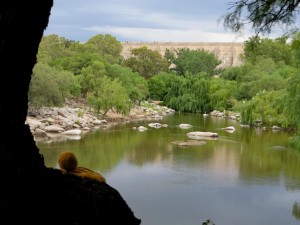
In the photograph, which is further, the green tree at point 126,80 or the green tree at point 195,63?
the green tree at point 195,63

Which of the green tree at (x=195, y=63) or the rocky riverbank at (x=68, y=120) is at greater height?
the green tree at (x=195, y=63)

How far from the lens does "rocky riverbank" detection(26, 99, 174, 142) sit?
1606 cm

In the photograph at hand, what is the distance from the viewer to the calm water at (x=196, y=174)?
317 inches

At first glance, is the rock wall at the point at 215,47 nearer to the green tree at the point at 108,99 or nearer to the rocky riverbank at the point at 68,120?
the rocky riverbank at the point at 68,120

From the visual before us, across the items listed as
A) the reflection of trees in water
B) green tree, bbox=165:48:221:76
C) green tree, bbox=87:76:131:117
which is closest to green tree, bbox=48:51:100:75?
green tree, bbox=87:76:131:117

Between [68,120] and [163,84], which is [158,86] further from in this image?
[68,120]

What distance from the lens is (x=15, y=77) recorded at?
48.7 inches

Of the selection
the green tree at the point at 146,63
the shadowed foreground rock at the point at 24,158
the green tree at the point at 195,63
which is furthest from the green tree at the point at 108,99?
the shadowed foreground rock at the point at 24,158

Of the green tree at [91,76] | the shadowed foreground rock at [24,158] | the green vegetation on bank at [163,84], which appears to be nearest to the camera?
the shadowed foreground rock at [24,158]

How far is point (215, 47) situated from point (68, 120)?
35484 millimetres

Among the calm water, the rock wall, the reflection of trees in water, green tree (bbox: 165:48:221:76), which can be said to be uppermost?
the rock wall

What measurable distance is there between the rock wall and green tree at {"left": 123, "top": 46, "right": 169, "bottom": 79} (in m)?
11.1


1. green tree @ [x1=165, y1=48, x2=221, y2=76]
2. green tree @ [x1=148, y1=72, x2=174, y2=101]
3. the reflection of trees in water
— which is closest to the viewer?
the reflection of trees in water

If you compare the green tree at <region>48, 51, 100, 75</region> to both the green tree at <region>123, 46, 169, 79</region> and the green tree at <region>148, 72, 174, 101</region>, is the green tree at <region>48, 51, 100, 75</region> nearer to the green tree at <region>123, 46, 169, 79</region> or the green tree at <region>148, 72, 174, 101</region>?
the green tree at <region>148, 72, 174, 101</region>
